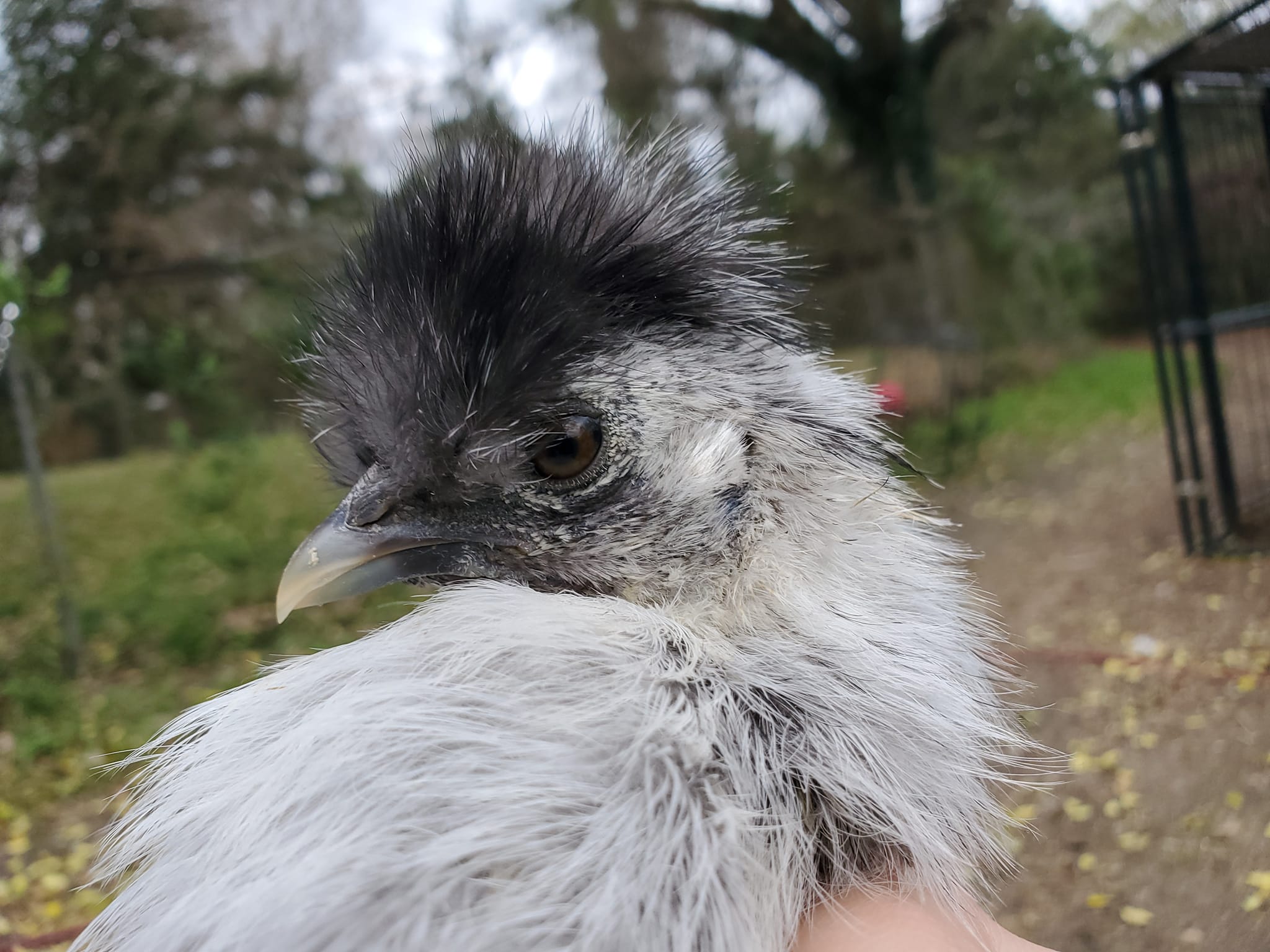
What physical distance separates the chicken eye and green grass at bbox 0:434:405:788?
Answer: 264 centimetres

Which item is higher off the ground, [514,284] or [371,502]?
[514,284]

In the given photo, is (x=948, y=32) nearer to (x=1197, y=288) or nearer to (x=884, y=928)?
(x=1197, y=288)

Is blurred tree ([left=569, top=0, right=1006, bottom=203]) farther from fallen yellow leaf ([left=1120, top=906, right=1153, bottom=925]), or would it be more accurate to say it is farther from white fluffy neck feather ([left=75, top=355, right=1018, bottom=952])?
fallen yellow leaf ([left=1120, top=906, right=1153, bottom=925])

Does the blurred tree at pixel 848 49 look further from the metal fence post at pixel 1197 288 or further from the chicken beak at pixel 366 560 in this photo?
the chicken beak at pixel 366 560

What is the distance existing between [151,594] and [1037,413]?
7149 mm

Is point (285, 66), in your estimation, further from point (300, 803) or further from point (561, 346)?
point (300, 803)

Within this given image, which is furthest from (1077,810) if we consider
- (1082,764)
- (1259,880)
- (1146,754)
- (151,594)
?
(151,594)

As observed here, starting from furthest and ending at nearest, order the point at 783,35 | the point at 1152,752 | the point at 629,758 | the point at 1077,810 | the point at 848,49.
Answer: the point at 848,49 → the point at 783,35 → the point at 1077,810 → the point at 1152,752 → the point at 629,758

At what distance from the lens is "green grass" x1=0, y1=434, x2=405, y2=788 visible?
4109 millimetres

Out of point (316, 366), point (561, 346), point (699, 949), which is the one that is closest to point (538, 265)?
point (561, 346)

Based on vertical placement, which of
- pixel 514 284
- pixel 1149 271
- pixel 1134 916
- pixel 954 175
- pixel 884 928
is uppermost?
pixel 954 175

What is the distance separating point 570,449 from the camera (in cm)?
143

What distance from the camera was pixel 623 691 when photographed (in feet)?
3.77

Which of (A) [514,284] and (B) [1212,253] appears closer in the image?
(A) [514,284]
